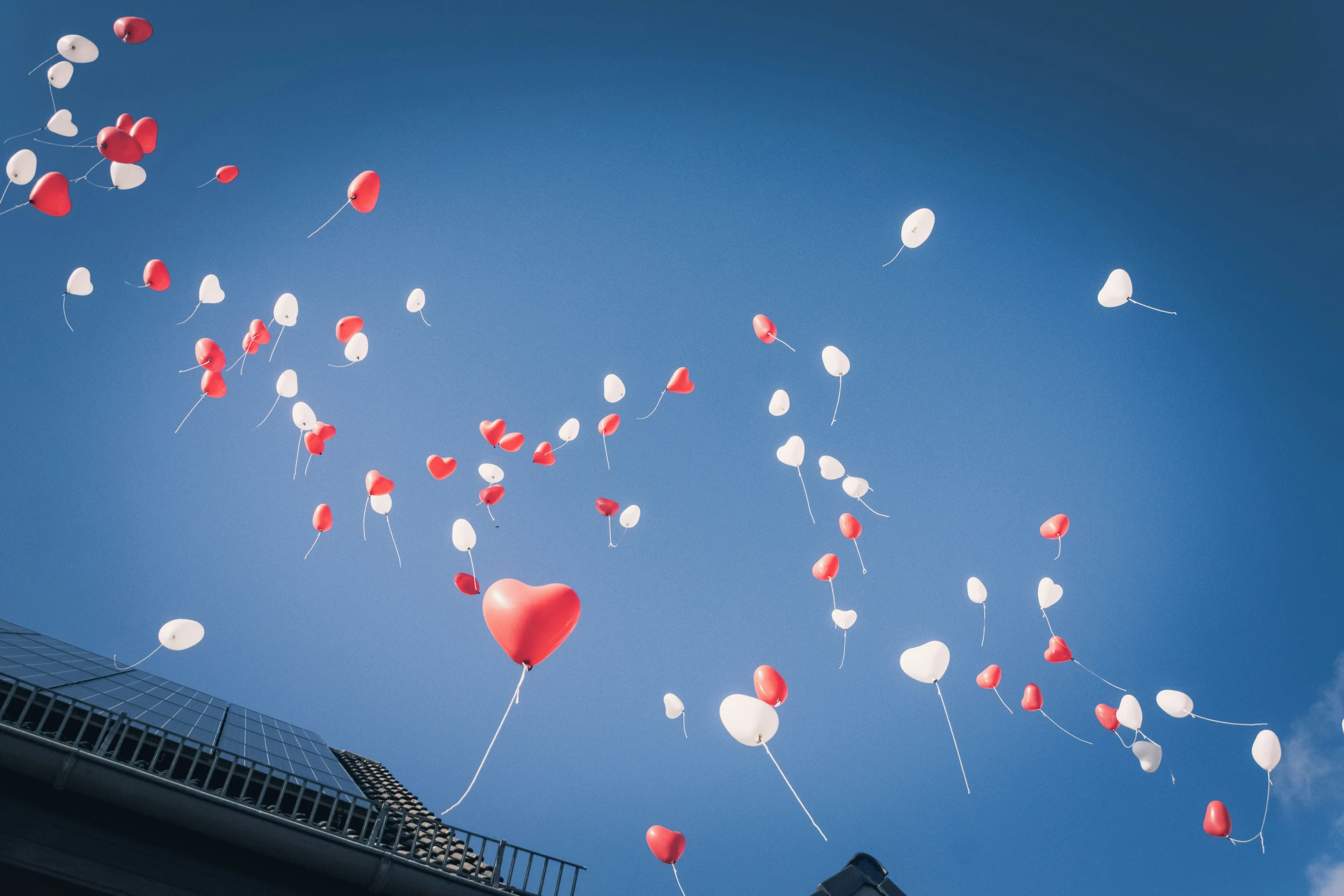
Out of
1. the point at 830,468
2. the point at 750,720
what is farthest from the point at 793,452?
the point at 750,720

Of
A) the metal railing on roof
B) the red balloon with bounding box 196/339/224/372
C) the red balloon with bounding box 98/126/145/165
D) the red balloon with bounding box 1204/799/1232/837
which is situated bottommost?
the metal railing on roof

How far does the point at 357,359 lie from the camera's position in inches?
403

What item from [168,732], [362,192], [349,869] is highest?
[362,192]

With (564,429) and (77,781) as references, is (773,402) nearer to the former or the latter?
(564,429)

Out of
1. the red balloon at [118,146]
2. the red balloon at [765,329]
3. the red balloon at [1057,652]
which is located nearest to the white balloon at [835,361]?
the red balloon at [765,329]

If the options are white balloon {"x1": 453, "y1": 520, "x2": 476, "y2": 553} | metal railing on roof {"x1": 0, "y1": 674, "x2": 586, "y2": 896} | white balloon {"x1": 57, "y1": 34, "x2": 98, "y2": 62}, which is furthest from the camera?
white balloon {"x1": 453, "y1": 520, "x2": 476, "y2": 553}

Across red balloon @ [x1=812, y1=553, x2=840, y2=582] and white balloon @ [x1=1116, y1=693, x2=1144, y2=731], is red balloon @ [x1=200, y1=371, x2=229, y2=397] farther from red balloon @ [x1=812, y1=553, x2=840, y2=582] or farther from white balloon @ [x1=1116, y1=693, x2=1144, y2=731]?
white balloon @ [x1=1116, y1=693, x2=1144, y2=731]

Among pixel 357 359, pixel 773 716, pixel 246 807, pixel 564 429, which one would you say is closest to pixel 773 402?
pixel 564 429

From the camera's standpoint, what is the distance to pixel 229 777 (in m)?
6.52

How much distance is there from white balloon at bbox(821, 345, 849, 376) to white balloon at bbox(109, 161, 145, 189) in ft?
31.0

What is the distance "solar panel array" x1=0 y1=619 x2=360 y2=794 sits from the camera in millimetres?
8133

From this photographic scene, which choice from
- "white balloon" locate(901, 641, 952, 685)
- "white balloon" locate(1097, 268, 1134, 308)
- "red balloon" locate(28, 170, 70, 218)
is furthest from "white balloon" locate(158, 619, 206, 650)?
"white balloon" locate(1097, 268, 1134, 308)

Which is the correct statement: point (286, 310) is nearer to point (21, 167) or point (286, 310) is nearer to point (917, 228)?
point (21, 167)

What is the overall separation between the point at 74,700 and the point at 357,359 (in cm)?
538
